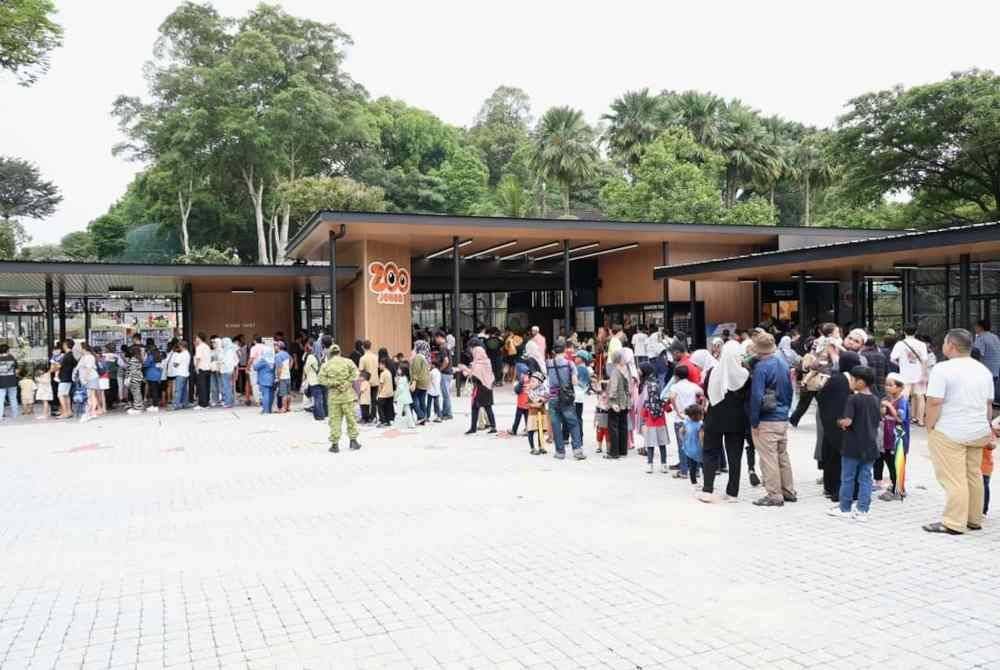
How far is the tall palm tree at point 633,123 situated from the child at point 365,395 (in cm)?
3183

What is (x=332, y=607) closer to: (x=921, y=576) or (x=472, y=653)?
(x=472, y=653)

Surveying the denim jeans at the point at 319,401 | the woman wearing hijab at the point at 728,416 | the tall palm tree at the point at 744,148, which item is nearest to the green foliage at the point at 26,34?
the denim jeans at the point at 319,401

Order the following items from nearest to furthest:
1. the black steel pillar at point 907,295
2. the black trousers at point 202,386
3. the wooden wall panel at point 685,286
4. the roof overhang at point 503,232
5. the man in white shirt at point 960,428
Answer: the man in white shirt at point 960,428 → the black trousers at point 202,386 → the roof overhang at point 503,232 → the black steel pillar at point 907,295 → the wooden wall panel at point 685,286

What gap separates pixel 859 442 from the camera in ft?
22.3

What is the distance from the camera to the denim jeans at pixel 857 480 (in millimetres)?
6922

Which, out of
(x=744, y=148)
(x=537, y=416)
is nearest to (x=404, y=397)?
(x=537, y=416)

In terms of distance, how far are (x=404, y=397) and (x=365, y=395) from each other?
2.59 feet

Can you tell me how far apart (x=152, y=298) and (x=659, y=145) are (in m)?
22.8

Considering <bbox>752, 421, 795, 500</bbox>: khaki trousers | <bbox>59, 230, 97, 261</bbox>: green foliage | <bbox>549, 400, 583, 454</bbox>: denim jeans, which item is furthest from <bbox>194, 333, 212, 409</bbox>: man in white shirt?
<bbox>59, 230, 97, 261</bbox>: green foliage

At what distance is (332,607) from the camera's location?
504 centimetres

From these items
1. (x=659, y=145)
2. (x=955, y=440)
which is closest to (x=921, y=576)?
(x=955, y=440)

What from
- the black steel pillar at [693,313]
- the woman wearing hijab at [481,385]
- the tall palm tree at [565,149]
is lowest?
the woman wearing hijab at [481,385]

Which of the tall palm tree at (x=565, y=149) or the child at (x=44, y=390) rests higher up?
the tall palm tree at (x=565, y=149)

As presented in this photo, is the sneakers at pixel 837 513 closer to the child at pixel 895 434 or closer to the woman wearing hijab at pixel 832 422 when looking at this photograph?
the woman wearing hijab at pixel 832 422
